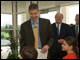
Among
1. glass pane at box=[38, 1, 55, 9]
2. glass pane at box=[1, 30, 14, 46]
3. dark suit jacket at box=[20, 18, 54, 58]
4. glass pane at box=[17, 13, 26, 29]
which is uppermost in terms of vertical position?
glass pane at box=[38, 1, 55, 9]

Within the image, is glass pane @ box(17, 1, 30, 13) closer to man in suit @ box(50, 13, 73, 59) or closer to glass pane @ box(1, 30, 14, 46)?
glass pane @ box(1, 30, 14, 46)

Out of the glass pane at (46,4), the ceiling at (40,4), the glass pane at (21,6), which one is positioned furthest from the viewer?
the glass pane at (21,6)

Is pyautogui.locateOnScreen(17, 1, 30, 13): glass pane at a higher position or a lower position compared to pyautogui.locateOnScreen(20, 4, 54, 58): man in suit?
higher

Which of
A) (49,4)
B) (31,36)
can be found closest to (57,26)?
(31,36)

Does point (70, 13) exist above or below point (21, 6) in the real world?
below

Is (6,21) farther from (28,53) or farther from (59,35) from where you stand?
(28,53)

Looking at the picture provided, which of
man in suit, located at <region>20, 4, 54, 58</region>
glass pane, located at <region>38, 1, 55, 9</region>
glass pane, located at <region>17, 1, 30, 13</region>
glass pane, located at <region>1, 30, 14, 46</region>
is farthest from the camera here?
glass pane, located at <region>1, 30, 14, 46</region>

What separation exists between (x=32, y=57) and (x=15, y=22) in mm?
5509

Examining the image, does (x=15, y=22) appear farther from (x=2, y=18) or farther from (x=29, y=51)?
(x=29, y=51)

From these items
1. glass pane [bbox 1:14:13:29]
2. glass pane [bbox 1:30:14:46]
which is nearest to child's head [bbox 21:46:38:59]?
glass pane [bbox 1:30:14:46]

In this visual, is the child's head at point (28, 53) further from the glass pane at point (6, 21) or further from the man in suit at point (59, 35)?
the glass pane at point (6, 21)

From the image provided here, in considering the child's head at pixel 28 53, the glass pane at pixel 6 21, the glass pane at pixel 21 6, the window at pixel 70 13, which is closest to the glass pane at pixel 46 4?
the window at pixel 70 13

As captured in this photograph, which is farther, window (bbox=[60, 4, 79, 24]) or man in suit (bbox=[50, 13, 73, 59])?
window (bbox=[60, 4, 79, 24])

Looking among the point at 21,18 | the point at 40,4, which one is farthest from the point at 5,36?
the point at 40,4
